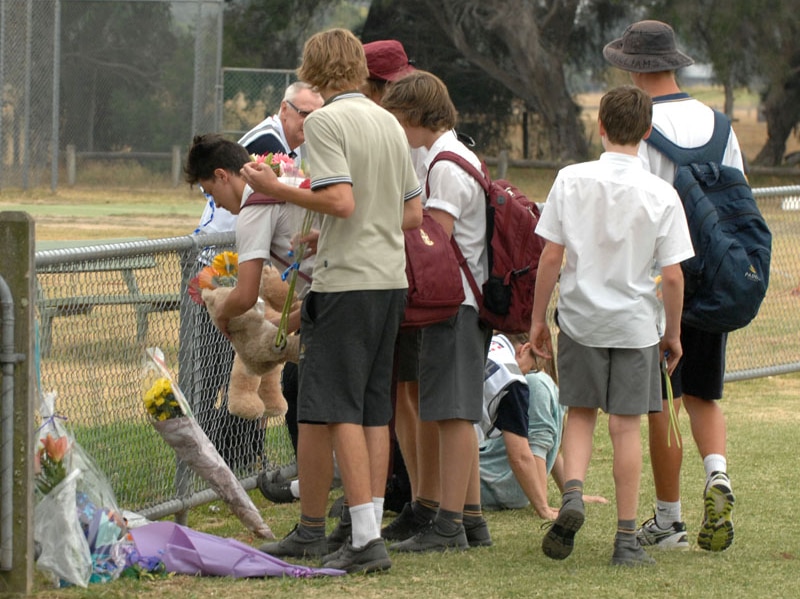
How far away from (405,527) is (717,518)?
1.15 m

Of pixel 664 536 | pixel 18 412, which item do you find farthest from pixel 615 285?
pixel 18 412

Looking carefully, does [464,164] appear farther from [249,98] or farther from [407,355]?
[249,98]

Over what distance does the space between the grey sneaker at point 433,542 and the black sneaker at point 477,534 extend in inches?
4.8

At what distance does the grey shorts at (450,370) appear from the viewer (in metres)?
4.85

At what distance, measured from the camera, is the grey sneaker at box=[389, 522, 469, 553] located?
16.0 ft

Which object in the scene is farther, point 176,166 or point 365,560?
point 176,166

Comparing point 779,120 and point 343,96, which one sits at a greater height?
point 343,96

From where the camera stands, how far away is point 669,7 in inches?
1209

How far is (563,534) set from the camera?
456 cm

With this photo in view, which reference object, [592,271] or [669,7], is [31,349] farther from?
[669,7]

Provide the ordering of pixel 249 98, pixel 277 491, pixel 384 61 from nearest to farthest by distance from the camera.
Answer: pixel 384 61 < pixel 277 491 < pixel 249 98

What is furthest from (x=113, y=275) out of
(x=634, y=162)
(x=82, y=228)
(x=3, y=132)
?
(x=3, y=132)

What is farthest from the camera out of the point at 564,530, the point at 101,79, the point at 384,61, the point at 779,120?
the point at 779,120

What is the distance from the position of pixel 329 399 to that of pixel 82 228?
14.5 metres
